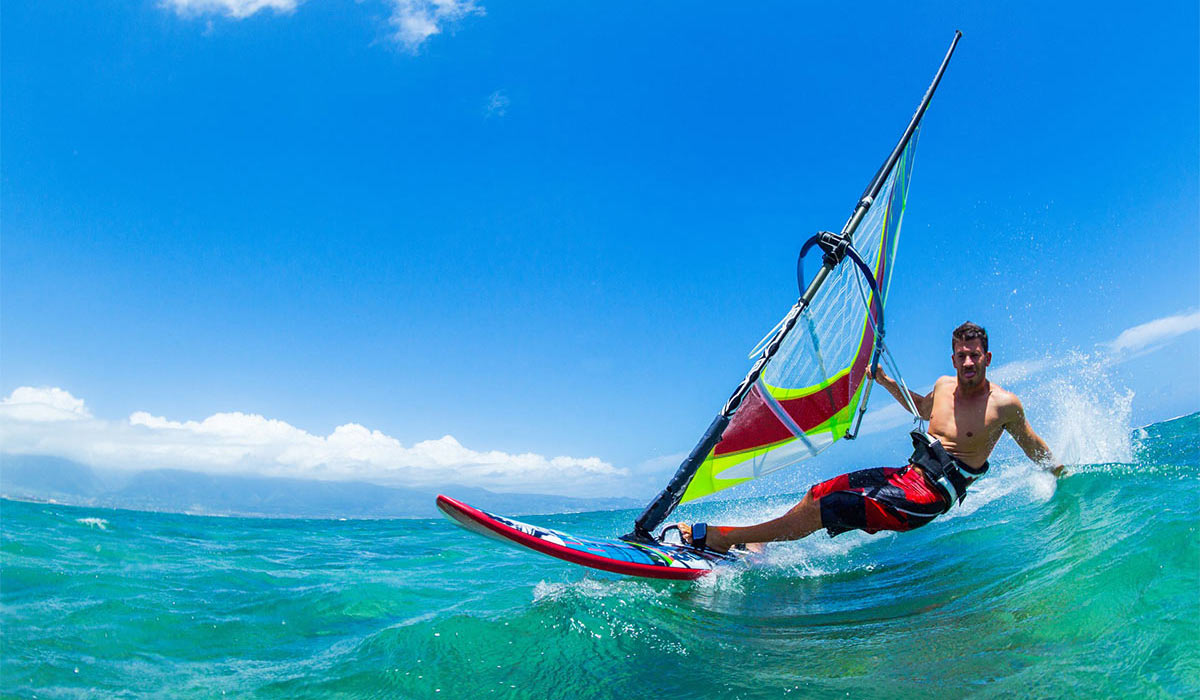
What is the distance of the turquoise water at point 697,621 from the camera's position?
3219 millimetres

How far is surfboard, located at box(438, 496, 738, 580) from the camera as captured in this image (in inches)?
195

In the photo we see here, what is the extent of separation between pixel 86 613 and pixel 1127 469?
10.1 meters

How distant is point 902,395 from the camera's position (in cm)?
619

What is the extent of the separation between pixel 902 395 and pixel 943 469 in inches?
42.8

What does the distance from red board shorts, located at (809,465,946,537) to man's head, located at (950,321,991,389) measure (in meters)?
0.91

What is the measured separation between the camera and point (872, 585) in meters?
5.54

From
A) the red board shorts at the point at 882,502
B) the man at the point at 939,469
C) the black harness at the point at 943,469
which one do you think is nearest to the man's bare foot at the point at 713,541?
the man at the point at 939,469

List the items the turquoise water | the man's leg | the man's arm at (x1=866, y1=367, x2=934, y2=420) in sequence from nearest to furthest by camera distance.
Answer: the turquoise water < the man's leg < the man's arm at (x1=866, y1=367, x2=934, y2=420)

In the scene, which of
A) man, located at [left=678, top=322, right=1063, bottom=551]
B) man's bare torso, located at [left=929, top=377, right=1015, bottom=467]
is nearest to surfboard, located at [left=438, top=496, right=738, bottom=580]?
man, located at [left=678, top=322, right=1063, bottom=551]

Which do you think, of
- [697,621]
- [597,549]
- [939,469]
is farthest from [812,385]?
[697,621]

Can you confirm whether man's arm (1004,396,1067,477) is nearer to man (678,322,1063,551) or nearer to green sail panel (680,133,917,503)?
man (678,322,1063,551)

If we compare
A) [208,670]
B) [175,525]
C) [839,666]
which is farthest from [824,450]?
[175,525]

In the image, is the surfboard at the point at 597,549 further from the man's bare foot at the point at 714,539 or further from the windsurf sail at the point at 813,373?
the windsurf sail at the point at 813,373

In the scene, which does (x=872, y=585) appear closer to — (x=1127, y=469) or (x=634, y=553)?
(x=634, y=553)
